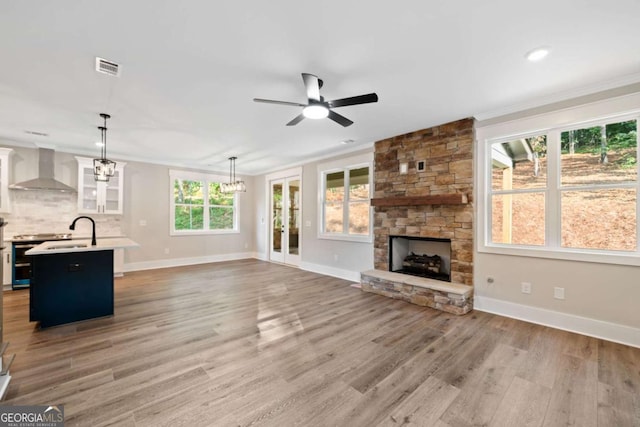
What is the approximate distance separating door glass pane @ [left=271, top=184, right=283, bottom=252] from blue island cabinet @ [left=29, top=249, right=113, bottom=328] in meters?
4.47

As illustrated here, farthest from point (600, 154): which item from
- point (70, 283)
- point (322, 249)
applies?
point (70, 283)

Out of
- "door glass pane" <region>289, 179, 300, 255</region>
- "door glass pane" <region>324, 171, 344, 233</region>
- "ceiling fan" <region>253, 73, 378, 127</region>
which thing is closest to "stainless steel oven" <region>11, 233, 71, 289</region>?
"door glass pane" <region>289, 179, 300, 255</region>

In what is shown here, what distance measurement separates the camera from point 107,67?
255cm

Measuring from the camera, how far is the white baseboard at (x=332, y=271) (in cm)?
552

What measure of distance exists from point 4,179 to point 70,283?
137 inches

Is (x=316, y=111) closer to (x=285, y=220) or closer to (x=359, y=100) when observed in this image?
(x=359, y=100)

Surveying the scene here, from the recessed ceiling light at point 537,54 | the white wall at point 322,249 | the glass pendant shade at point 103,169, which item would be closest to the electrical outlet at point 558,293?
the recessed ceiling light at point 537,54

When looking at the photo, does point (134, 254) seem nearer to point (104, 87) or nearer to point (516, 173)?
point (104, 87)

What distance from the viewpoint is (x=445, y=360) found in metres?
2.46

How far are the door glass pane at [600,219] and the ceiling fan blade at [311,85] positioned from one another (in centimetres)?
313

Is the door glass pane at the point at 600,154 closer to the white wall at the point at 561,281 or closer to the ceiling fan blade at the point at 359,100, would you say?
the white wall at the point at 561,281

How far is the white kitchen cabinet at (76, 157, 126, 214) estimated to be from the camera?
5707mm

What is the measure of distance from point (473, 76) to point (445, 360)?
9.08 ft

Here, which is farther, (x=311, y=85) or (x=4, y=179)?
(x=4, y=179)
